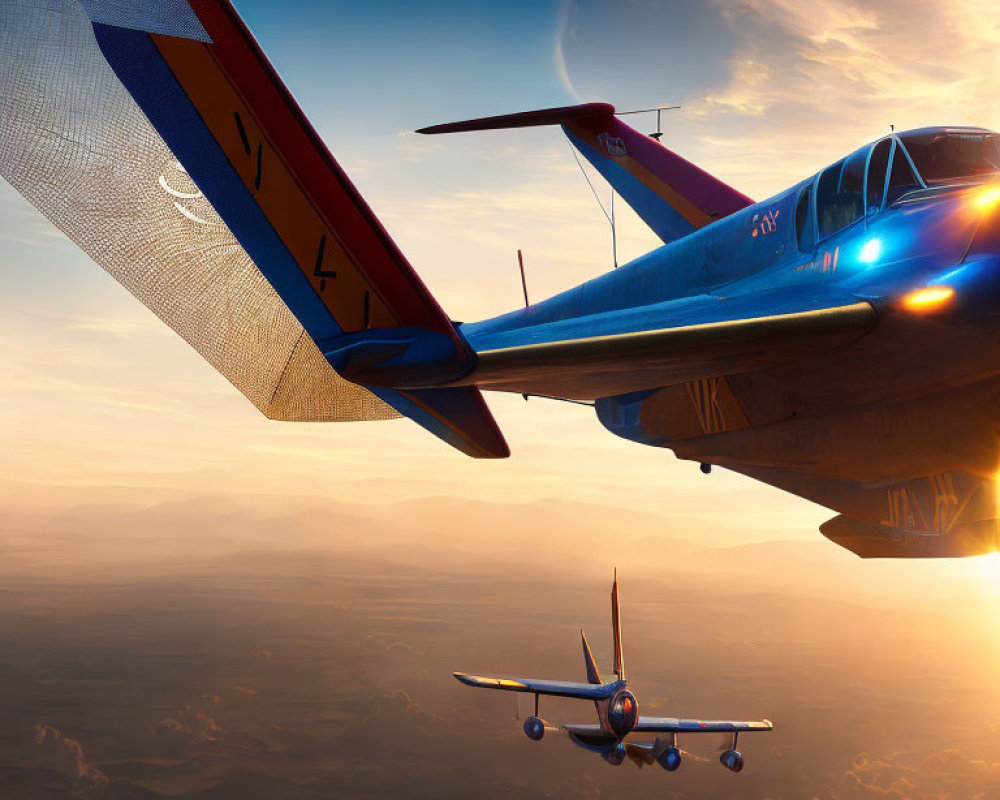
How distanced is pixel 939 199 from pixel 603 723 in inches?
2062

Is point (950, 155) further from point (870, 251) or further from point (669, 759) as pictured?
point (669, 759)

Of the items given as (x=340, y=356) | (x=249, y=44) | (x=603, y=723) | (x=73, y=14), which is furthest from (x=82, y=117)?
(x=603, y=723)

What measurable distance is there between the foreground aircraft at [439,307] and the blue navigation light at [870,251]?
3 cm

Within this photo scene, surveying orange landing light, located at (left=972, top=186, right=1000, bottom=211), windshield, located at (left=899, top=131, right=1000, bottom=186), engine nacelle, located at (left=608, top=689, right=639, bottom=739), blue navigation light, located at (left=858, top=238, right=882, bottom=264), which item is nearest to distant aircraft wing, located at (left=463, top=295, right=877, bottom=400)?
blue navigation light, located at (left=858, top=238, right=882, bottom=264)

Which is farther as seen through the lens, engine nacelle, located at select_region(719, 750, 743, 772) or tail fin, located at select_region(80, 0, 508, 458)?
engine nacelle, located at select_region(719, 750, 743, 772)

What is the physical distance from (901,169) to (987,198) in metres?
1.43

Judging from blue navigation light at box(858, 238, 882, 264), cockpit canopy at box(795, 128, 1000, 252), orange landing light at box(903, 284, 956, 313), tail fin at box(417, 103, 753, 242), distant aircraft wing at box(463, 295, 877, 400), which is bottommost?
distant aircraft wing at box(463, 295, 877, 400)

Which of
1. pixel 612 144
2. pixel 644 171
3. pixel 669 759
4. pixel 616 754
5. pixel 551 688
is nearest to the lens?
pixel 644 171

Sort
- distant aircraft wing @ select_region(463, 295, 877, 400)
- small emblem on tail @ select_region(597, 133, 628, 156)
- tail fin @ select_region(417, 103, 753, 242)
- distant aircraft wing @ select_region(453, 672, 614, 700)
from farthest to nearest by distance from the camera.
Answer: distant aircraft wing @ select_region(453, 672, 614, 700)
small emblem on tail @ select_region(597, 133, 628, 156)
tail fin @ select_region(417, 103, 753, 242)
distant aircraft wing @ select_region(463, 295, 877, 400)

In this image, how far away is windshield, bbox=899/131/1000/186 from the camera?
923 centimetres

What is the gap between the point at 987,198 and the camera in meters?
8.05

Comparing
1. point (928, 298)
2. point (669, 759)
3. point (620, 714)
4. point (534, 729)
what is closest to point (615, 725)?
point (620, 714)

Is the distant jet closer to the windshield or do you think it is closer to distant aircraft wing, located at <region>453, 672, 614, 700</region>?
distant aircraft wing, located at <region>453, 672, 614, 700</region>

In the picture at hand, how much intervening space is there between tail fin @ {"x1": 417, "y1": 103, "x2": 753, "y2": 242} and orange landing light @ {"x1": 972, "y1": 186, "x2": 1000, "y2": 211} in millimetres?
10187
